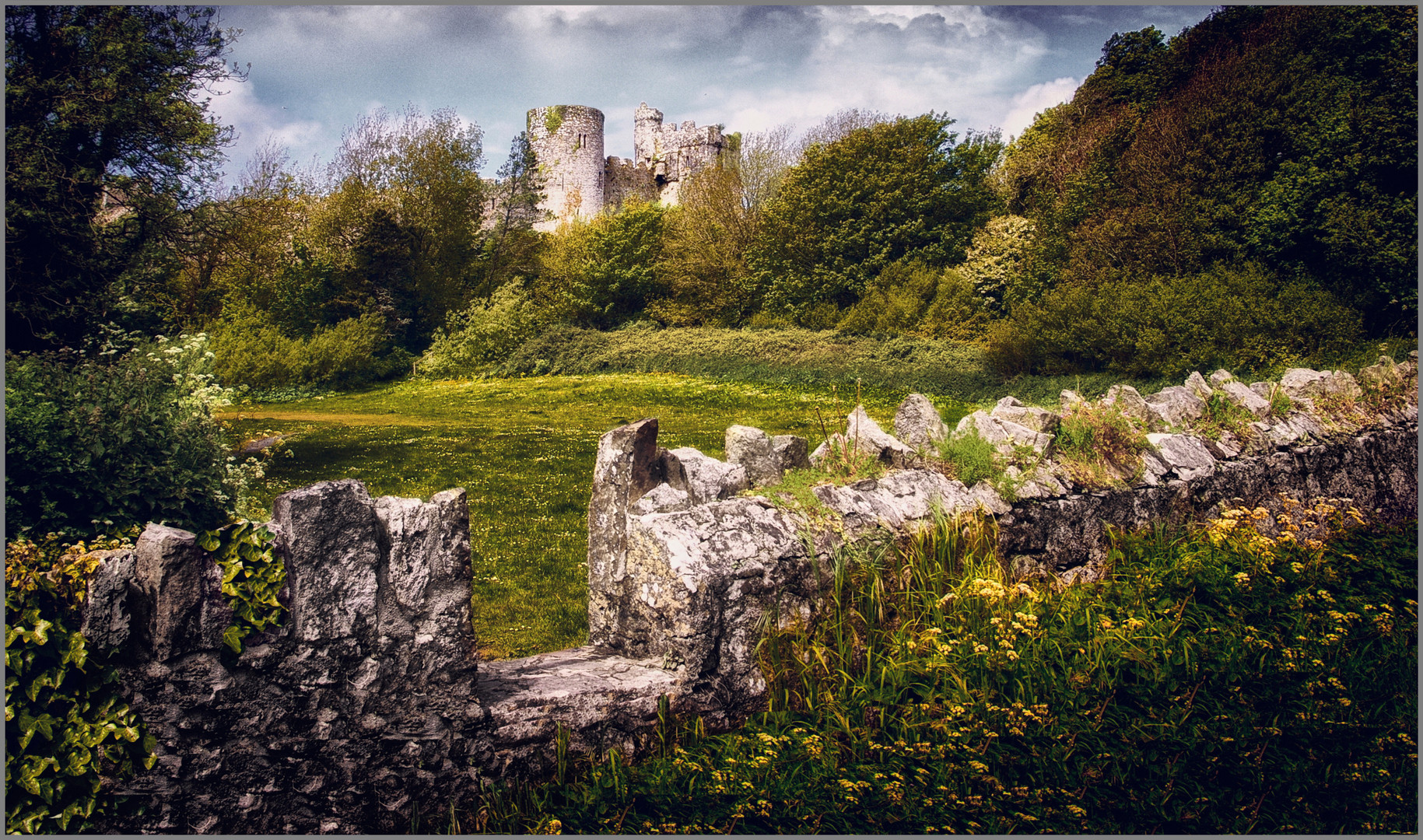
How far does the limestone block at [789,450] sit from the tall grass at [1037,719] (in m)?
1.00

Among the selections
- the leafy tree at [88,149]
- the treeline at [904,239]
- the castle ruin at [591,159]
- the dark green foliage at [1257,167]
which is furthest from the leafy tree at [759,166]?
the leafy tree at [88,149]

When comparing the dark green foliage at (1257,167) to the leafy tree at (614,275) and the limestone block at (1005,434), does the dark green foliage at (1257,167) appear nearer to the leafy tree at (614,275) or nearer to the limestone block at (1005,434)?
the limestone block at (1005,434)

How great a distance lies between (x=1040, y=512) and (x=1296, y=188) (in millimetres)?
17291

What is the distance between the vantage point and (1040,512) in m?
4.14

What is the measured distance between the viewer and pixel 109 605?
225 cm

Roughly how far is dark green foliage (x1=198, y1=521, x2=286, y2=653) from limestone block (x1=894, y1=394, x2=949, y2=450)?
332cm

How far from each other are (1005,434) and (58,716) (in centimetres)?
450

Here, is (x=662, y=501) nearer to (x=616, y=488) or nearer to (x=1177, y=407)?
(x=616, y=488)

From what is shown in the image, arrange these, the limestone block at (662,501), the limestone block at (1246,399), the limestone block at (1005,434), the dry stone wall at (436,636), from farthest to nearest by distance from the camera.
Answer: the limestone block at (1246,399), the limestone block at (1005,434), the limestone block at (662,501), the dry stone wall at (436,636)

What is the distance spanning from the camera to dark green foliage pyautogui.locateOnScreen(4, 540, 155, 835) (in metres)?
2.20

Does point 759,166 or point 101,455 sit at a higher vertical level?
point 759,166

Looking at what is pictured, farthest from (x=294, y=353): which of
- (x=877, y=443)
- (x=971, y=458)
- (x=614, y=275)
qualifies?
(x=971, y=458)

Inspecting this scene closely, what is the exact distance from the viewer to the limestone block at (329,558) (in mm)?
2475

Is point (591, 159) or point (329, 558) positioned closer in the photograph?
point (329, 558)
